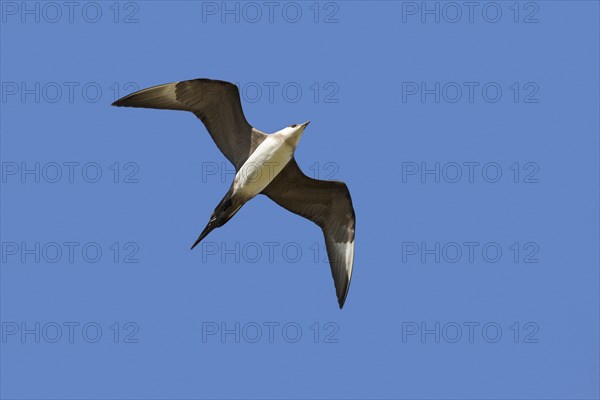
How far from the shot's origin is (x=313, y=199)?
77.0ft

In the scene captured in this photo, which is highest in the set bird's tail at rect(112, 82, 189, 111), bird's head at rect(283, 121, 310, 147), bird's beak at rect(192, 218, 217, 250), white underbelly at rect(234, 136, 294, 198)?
bird's tail at rect(112, 82, 189, 111)

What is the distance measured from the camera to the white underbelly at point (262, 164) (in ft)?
72.0

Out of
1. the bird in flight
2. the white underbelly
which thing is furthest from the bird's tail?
the white underbelly

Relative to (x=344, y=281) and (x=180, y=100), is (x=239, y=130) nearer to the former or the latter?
(x=180, y=100)

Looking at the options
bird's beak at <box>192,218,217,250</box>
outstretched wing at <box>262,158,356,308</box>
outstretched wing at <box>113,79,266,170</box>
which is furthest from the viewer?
outstretched wing at <box>262,158,356,308</box>

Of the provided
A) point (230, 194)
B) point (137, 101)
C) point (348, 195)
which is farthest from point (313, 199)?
point (137, 101)

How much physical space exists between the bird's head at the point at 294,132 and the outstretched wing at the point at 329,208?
90cm

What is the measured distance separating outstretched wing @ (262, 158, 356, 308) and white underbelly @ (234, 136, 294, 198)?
78 cm

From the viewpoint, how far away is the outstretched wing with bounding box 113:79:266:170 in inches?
871

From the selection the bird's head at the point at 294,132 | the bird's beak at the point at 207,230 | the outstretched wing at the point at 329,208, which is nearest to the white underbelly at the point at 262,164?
the bird's head at the point at 294,132

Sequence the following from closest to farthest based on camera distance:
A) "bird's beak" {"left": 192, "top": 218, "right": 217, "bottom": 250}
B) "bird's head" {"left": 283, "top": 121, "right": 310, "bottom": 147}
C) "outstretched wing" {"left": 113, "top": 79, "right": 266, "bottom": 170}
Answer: "bird's beak" {"left": 192, "top": 218, "right": 217, "bottom": 250}
"bird's head" {"left": 283, "top": 121, "right": 310, "bottom": 147}
"outstretched wing" {"left": 113, "top": 79, "right": 266, "bottom": 170}

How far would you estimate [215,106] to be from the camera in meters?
22.4

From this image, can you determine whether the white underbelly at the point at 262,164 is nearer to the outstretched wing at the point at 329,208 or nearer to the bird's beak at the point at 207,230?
the bird's beak at the point at 207,230

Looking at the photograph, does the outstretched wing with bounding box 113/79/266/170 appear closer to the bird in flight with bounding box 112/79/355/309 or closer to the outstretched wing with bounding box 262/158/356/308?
the bird in flight with bounding box 112/79/355/309
